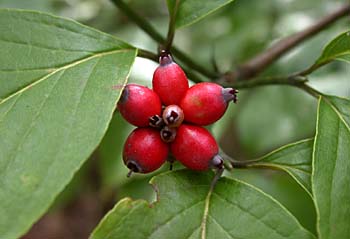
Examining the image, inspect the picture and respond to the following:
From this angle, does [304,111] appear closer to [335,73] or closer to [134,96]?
[335,73]

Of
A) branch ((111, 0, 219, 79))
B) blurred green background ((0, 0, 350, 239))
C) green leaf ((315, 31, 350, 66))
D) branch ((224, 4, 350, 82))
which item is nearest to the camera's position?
green leaf ((315, 31, 350, 66))

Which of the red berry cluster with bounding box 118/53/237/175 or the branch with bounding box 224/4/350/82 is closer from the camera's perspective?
the red berry cluster with bounding box 118/53/237/175

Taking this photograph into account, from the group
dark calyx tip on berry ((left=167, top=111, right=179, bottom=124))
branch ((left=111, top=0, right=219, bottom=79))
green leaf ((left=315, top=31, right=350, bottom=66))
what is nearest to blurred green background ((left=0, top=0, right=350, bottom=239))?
branch ((left=111, top=0, right=219, bottom=79))

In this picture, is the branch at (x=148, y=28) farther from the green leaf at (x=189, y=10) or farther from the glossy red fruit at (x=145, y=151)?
the glossy red fruit at (x=145, y=151)

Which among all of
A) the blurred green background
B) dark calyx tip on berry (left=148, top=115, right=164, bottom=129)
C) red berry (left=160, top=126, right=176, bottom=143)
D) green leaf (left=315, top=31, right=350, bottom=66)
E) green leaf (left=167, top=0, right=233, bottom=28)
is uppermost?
green leaf (left=167, top=0, right=233, bottom=28)

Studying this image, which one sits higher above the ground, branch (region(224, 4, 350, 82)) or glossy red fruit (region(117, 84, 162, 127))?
glossy red fruit (region(117, 84, 162, 127))

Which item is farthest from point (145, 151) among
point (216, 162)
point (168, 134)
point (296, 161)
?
point (296, 161)

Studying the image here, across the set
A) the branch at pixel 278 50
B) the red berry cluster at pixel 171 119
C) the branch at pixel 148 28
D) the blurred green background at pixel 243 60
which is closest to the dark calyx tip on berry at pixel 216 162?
the red berry cluster at pixel 171 119

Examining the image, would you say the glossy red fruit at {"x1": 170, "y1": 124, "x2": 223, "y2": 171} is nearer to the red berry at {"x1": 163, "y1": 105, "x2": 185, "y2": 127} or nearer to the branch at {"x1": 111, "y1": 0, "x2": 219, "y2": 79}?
the red berry at {"x1": 163, "y1": 105, "x2": 185, "y2": 127}
